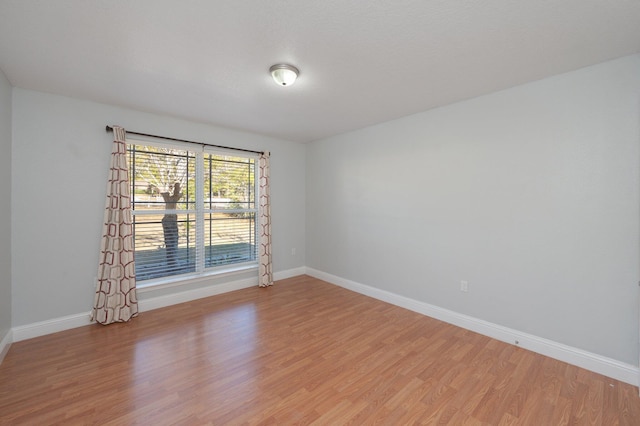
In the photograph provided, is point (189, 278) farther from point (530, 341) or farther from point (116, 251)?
point (530, 341)

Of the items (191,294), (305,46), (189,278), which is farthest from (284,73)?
(191,294)

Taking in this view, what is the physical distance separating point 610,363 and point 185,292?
4.49 metres

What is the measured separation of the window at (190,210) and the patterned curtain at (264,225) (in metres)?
0.22

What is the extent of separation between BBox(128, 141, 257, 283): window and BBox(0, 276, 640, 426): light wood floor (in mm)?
909

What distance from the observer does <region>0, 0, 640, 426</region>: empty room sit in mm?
1776

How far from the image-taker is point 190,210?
3.83 metres

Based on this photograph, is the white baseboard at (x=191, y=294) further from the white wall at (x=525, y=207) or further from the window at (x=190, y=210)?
the white wall at (x=525, y=207)

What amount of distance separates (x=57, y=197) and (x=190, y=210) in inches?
53.5

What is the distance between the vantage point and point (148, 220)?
3533mm

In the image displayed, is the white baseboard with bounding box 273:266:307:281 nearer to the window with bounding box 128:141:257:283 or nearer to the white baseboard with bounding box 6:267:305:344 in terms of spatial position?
the white baseboard with bounding box 6:267:305:344

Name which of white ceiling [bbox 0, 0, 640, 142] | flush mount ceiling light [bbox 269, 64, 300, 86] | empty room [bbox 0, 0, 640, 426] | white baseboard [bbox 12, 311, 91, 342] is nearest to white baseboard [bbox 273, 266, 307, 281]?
empty room [bbox 0, 0, 640, 426]

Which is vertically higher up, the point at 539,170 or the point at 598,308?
the point at 539,170

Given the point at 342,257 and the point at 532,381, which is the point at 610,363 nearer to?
the point at 532,381

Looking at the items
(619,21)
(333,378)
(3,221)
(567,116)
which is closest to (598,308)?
(567,116)
